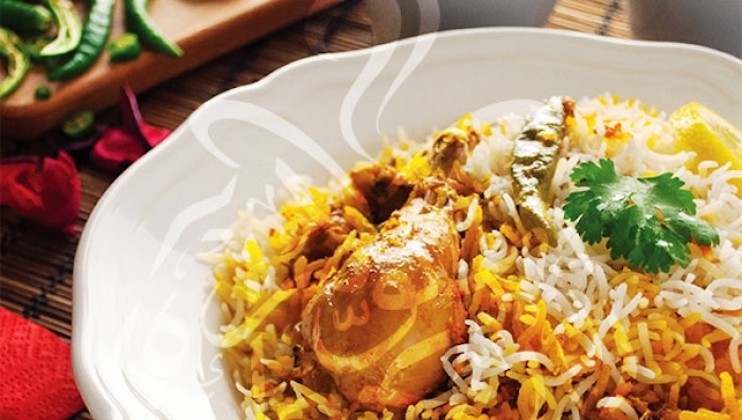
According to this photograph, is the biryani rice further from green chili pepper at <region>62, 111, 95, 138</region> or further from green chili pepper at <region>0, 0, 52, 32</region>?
green chili pepper at <region>0, 0, 52, 32</region>

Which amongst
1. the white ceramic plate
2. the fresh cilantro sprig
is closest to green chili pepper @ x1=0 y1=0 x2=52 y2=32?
the white ceramic plate

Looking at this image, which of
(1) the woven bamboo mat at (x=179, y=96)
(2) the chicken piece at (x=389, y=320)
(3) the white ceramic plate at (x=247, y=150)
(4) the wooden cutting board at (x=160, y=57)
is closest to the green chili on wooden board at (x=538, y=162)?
(2) the chicken piece at (x=389, y=320)

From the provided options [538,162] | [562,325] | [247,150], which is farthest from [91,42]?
[562,325]

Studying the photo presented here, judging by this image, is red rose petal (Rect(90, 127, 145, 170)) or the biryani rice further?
red rose petal (Rect(90, 127, 145, 170))

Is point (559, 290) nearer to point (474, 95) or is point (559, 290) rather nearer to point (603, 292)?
point (603, 292)

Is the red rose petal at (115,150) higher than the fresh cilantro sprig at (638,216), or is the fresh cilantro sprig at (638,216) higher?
the fresh cilantro sprig at (638,216)

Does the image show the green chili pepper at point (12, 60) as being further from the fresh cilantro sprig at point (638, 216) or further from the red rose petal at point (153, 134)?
the fresh cilantro sprig at point (638, 216)

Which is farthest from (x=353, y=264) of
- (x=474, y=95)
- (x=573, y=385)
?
Answer: (x=474, y=95)
